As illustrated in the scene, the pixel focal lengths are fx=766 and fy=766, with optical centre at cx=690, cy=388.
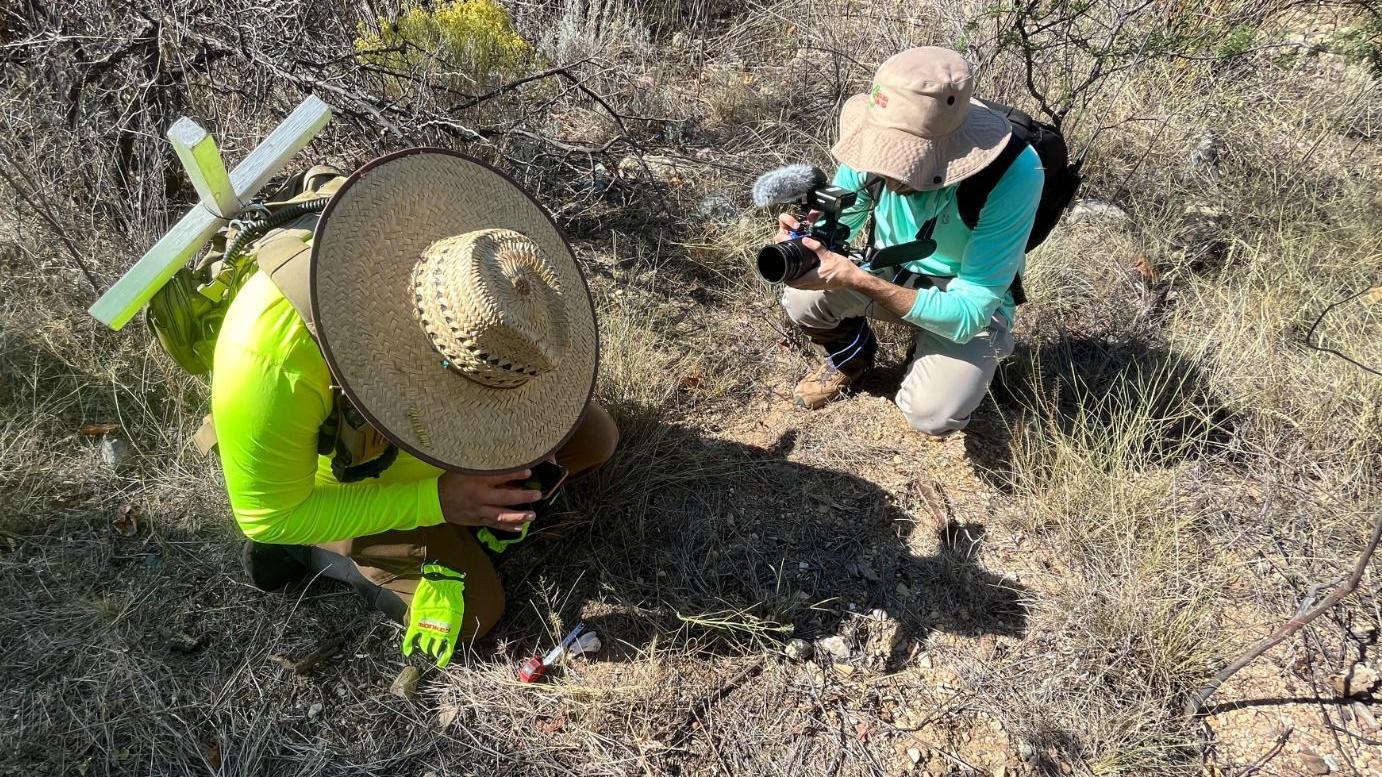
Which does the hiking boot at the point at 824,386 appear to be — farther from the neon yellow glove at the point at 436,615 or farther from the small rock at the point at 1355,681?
the small rock at the point at 1355,681

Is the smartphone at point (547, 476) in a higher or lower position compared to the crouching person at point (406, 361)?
lower

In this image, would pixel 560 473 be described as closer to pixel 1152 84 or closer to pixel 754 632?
pixel 754 632

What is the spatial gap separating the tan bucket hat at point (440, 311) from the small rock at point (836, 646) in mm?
996

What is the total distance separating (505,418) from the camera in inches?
67.4

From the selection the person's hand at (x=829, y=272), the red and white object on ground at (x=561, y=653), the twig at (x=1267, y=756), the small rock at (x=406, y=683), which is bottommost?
the small rock at (x=406, y=683)

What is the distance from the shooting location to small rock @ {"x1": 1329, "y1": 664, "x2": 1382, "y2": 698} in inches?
79.8

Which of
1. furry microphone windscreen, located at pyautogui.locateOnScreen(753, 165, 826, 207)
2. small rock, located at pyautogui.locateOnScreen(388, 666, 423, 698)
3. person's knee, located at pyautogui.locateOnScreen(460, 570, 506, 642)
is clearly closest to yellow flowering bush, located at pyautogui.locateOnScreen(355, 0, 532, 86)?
furry microphone windscreen, located at pyautogui.locateOnScreen(753, 165, 826, 207)

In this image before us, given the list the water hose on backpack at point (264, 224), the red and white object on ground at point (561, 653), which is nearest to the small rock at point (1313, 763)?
the red and white object on ground at point (561, 653)

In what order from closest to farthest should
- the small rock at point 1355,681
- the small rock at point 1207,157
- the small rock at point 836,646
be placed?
the small rock at point 1355,681, the small rock at point 836,646, the small rock at point 1207,157

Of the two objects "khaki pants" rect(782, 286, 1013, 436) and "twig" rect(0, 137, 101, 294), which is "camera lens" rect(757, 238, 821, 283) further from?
"twig" rect(0, 137, 101, 294)

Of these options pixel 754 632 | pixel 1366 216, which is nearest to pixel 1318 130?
pixel 1366 216

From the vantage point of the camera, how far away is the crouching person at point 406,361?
1451 millimetres

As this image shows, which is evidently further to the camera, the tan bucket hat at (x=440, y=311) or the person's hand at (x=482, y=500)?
the person's hand at (x=482, y=500)

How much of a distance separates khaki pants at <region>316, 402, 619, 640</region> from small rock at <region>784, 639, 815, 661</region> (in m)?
0.82
